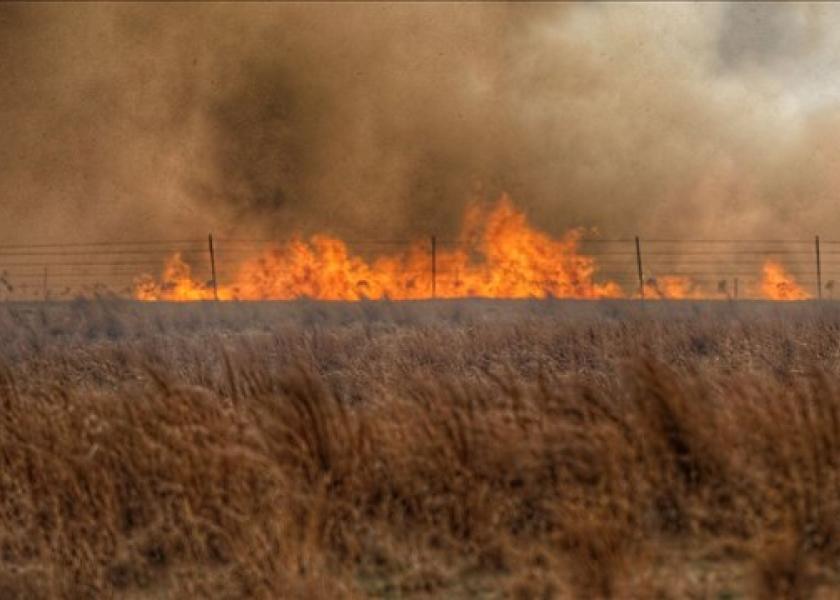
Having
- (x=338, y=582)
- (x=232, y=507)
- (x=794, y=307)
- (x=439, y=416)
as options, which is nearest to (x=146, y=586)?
(x=232, y=507)

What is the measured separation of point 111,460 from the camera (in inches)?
296

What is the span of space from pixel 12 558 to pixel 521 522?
2.36 m

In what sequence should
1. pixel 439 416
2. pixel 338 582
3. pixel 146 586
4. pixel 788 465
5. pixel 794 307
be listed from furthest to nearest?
pixel 794 307, pixel 439 416, pixel 788 465, pixel 146 586, pixel 338 582

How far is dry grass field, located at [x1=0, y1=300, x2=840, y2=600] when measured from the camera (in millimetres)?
6223

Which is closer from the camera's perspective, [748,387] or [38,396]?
[748,387]

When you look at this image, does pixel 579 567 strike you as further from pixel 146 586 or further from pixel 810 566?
pixel 146 586

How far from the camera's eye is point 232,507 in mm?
6879

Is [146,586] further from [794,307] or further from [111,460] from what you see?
[794,307]

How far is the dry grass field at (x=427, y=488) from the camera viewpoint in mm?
6223

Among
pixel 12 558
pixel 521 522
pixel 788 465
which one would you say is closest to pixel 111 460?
pixel 12 558

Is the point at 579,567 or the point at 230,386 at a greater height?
the point at 230,386

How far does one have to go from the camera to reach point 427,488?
705cm

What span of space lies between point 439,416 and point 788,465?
5.67ft

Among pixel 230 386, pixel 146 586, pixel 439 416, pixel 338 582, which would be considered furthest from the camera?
pixel 230 386
